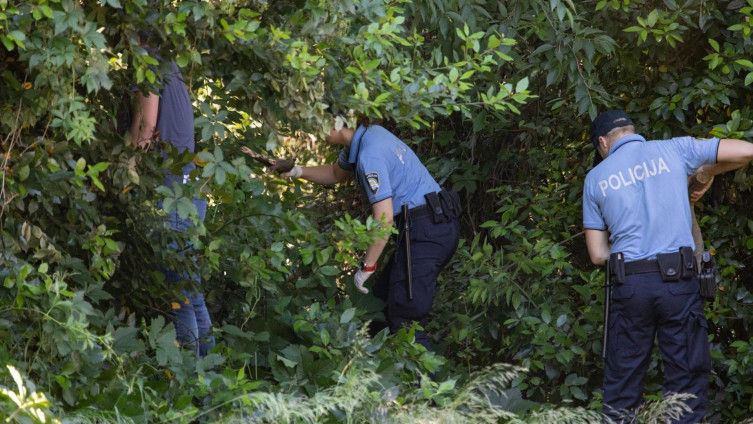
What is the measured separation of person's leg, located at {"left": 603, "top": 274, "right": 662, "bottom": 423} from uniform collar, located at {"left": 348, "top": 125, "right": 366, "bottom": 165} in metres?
1.55

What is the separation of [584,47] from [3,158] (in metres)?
3.06

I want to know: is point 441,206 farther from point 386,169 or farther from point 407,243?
point 386,169

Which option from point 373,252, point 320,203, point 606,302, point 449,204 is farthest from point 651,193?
point 320,203

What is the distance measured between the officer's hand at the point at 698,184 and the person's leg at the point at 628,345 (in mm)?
615

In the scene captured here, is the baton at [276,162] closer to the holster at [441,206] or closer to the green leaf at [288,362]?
the holster at [441,206]

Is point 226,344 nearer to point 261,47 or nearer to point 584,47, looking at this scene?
point 261,47

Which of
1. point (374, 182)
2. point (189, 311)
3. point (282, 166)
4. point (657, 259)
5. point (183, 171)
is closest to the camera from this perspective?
point (183, 171)

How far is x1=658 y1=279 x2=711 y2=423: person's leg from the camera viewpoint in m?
4.59

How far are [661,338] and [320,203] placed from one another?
3089 millimetres

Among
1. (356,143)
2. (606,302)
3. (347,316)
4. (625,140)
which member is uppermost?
(625,140)

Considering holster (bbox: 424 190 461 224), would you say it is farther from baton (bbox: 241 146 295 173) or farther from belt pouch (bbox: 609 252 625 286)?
belt pouch (bbox: 609 252 625 286)

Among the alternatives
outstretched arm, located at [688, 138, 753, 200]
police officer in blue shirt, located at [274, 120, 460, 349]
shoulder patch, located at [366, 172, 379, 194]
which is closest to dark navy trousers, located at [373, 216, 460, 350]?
police officer in blue shirt, located at [274, 120, 460, 349]

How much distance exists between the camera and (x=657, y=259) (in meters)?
4.56

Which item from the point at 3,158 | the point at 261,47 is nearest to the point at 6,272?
the point at 3,158
